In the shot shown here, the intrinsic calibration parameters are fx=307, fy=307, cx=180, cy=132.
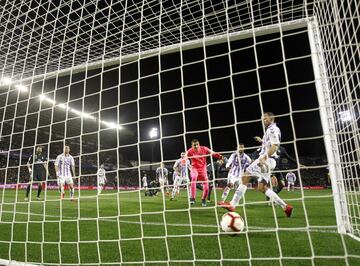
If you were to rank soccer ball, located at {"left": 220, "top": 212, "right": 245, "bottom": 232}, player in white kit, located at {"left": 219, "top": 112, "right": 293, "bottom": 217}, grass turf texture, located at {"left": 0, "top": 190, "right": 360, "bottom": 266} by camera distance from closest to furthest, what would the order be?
1. grass turf texture, located at {"left": 0, "top": 190, "right": 360, "bottom": 266}
2. soccer ball, located at {"left": 220, "top": 212, "right": 245, "bottom": 232}
3. player in white kit, located at {"left": 219, "top": 112, "right": 293, "bottom": 217}

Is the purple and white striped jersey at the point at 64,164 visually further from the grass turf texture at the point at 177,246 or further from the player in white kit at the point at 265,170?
the player in white kit at the point at 265,170

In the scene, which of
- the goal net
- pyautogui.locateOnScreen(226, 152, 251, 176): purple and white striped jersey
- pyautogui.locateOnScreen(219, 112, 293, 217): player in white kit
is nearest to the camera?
the goal net

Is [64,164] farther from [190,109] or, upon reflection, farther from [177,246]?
[190,109]

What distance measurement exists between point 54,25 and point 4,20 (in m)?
1.22

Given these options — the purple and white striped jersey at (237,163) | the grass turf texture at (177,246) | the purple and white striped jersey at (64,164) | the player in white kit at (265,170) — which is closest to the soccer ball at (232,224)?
the grass turf texture at (177,246)

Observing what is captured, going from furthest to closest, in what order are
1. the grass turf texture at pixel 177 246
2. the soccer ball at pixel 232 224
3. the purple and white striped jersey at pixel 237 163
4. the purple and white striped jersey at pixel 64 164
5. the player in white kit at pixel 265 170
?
the purple and white striped jersey at pixel 64 164 → the purple and white striped jersey at pixel 237 163 → the player in white kit at pixel 265 170 → the soccer ball at pixel 232 224 → the grass turf texture at pixel 177 246

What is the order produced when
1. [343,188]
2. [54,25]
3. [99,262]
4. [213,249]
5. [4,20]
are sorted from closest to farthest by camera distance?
[99,262]
[213,249]
[343,188]
[54,25]
[4,20]

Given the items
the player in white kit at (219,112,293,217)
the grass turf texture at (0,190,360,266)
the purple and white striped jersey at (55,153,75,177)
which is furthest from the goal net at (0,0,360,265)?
the purple and white striped jersey at (55,153,75,177)

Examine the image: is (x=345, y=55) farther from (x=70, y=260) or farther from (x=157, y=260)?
(x=70, y=260)

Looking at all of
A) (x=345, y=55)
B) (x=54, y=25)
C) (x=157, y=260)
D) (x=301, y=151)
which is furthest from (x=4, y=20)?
(x=301, y=151)

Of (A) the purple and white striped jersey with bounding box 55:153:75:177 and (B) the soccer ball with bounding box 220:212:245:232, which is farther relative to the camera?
(A) the purple and white striped jersey with bounding box 55:153:75:177

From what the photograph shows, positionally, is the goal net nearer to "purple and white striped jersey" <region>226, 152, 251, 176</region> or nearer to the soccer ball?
the soccer ball

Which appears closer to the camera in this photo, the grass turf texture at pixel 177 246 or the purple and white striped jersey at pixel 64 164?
the grass turf texture at pixel 177 246

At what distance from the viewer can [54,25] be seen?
489 cm
